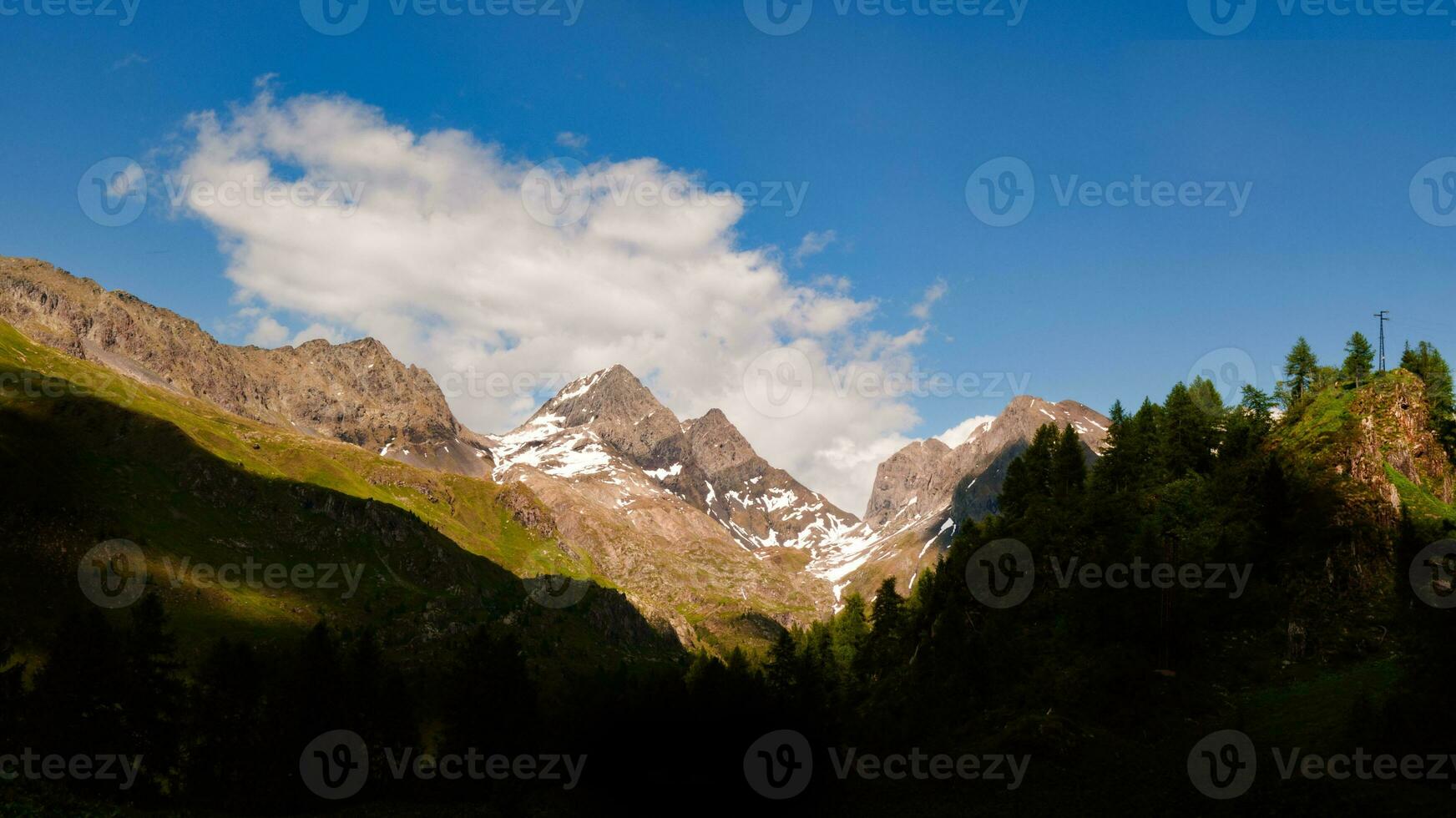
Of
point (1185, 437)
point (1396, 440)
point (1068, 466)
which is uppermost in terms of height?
point (1185, 437)

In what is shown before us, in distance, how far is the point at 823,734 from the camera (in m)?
56.7

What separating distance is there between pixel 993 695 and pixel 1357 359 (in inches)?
3194

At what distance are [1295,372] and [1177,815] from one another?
104443 mm

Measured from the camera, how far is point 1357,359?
347ft

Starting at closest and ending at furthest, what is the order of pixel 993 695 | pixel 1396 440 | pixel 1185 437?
1. pixel 993 695
2. pixel 1396 440
3. pixel 1185 437

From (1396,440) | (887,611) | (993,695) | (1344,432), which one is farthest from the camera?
(887,611)

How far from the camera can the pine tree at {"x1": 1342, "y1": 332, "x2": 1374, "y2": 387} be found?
343 ft

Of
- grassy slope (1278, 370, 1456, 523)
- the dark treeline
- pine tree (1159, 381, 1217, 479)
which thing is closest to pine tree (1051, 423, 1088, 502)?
pine tree (1159, 381, 1217, 479)

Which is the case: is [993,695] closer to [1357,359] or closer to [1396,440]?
[1396,440]

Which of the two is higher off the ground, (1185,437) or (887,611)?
(1185,437)

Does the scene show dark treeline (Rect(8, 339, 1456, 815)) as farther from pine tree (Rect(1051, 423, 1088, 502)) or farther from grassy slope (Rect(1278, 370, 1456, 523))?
pine tree (Rect(1051, 423, 1088, 502))

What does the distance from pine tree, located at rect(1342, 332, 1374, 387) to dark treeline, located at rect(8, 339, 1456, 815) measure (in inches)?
554

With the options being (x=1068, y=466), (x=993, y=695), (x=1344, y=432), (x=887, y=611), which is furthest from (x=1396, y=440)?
(x=887, y=611)

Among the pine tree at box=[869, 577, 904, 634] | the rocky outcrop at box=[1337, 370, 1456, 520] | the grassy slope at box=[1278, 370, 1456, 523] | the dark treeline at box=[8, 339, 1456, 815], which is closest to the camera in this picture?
the dark treeline at box=[8, 339, 1456, 815]
